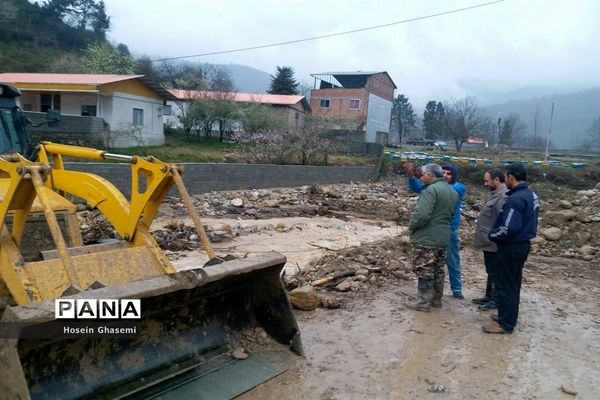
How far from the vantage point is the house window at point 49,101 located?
2594 centimetres

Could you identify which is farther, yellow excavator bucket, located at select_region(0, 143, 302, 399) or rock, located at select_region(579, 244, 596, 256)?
rock, located at select_region(579, 244, 596, 256)

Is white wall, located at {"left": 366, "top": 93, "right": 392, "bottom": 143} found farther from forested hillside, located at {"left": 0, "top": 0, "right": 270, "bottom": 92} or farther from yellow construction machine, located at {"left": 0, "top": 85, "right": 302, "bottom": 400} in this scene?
yellow construction machine, located at {"left": 0, "top": 85, "right": 302, "bottom": 400}

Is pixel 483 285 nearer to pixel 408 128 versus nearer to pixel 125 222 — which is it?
pixel 125 222

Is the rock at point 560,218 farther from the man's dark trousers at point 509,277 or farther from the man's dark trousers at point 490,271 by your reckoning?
the man's dark trousers at point 509,277

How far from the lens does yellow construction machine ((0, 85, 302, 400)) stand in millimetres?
2994

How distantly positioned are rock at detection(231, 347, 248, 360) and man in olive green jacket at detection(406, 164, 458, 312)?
2424 millimetres

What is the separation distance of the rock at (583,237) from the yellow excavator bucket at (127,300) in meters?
8.00

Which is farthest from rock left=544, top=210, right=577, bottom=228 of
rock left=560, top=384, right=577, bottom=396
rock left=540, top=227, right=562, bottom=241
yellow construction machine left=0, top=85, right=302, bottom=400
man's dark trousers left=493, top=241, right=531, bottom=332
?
yellow construction machine left=0, top=85, right=302, bottom=400

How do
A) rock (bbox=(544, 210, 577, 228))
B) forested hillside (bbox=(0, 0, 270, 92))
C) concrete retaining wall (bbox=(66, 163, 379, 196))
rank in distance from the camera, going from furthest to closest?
forested hillside (bbox=(0, 0, 270, 92))
concrete retaining wall (bbox=(66, 163, 379, 196))
rock (bbox=(544, 210, 577, 228))

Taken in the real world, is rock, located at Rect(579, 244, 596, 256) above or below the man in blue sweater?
below

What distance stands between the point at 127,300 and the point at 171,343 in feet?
2.18

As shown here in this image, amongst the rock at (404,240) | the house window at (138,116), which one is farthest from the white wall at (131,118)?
the rock at (404,240)

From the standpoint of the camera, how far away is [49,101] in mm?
26547

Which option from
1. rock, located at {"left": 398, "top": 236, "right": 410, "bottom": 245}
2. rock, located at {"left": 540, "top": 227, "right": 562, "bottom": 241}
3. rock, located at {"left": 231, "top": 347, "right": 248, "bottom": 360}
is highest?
rock, located at {"left": 540, "top": 227, "right": 562, "bottom": 241}
